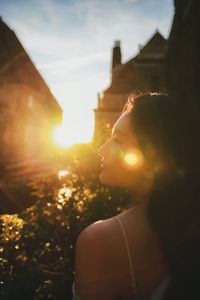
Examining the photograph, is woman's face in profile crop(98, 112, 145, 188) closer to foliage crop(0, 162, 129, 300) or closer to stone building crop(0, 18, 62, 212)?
foliage crop(0, 162, 129, 300)

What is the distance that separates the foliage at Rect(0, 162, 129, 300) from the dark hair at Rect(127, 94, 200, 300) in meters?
1.50

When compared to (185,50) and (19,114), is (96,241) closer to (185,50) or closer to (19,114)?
(185,50)

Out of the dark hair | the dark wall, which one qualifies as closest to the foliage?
the dark hair

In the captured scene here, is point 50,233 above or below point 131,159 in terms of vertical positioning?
below

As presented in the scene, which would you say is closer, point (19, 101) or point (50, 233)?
point (50, 233)

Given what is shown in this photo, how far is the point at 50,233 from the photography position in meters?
3.54

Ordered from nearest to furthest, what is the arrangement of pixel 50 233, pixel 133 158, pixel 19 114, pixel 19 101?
1. pixel 133 158
2. pixel 50 233
3. pixel 19 101
4. pixel 19 114

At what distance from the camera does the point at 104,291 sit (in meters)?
1.18

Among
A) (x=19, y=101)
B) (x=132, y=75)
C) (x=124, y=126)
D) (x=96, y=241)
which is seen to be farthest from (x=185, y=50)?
(x=132, y=75)

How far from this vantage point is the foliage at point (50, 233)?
2.81 meters

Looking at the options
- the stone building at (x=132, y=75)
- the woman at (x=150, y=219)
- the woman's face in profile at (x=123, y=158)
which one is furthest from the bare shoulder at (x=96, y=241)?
the stone building at (x=132, y=75)

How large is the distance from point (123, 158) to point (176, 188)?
1.07 feet

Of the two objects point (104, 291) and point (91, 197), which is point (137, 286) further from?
point (91, 197)

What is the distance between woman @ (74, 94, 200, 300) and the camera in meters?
1.19
